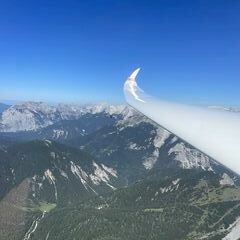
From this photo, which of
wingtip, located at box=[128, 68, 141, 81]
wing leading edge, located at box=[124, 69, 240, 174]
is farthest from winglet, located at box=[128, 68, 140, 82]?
wing leading edge, located at box=[124, 69, 240, 174]

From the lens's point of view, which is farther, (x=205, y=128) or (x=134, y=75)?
(x=134, y=75)

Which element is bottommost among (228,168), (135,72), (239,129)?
(228,168)

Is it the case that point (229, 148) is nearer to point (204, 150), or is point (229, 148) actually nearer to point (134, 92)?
point (204, 150)

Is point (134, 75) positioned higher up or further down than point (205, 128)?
higher up

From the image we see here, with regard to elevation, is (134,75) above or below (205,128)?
above

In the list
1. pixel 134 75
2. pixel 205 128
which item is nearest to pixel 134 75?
pixel 134 75

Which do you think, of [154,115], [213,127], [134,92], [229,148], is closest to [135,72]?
[134,92]

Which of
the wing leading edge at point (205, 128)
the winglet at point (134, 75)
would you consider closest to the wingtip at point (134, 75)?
the winglet at point (134, 75)

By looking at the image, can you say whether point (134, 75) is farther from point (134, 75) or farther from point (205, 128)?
point (205, 128)
